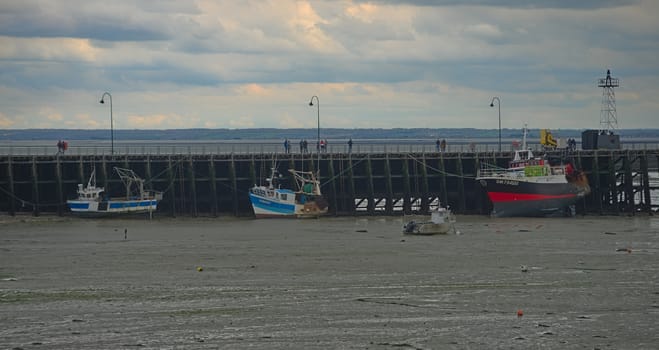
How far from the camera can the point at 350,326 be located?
34.7 meters

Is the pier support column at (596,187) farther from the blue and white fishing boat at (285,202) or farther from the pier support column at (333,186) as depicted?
the blue and white fishing boat at (285,202)

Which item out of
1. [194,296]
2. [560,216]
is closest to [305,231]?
[560,216]

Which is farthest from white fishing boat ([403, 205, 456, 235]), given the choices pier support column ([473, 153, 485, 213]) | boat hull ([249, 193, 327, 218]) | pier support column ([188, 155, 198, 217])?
pier support column ([188, 155, 198, 217])

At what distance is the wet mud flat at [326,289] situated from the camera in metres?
33.4

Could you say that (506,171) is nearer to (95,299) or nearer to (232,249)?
(232,249)

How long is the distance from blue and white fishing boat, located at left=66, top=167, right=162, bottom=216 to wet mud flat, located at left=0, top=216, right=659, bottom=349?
8.29 m

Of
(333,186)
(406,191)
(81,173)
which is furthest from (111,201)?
(406,191)

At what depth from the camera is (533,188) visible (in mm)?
80812

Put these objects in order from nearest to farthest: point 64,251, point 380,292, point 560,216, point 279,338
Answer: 1. point 279,338
2. point 380,292
3. point 64,251
4. point 560,216

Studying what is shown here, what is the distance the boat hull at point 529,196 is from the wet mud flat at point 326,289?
12.7 m

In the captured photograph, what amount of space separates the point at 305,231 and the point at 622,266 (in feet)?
76.2

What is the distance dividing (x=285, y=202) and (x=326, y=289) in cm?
3579

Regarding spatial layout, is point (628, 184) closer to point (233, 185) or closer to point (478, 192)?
point (478, 192)

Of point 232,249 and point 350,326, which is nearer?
point 350,326
